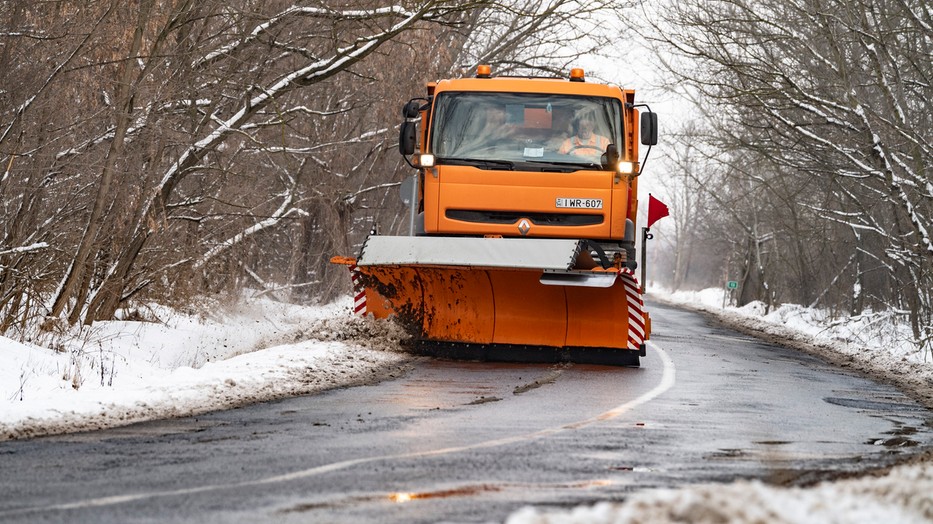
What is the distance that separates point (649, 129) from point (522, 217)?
6.22 feet

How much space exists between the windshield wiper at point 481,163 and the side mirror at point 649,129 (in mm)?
1649

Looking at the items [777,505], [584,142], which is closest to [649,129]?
[584,142]

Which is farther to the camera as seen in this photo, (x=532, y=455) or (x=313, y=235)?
(x=313, y=235)

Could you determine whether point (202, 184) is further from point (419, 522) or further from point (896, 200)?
point (419, 522)

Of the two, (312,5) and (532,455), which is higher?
(312,5)

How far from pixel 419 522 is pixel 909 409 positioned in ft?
26.5

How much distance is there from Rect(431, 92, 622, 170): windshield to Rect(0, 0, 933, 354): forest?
1.54 m

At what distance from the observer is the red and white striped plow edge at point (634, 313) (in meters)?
14.2

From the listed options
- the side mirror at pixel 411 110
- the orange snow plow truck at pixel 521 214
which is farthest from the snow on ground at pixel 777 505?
the side mirror at pixel 411 110

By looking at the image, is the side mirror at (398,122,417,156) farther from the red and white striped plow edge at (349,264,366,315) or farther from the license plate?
the license plate

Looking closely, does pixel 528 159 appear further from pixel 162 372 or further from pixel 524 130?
pixel 162 372

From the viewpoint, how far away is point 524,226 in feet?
48.0

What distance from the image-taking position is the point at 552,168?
1470 centimetres

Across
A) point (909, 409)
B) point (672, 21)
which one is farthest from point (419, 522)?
point (672, 21)
